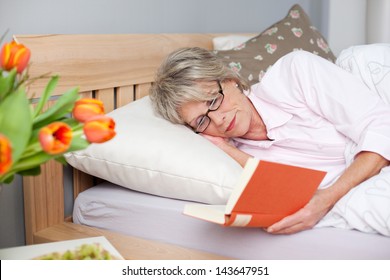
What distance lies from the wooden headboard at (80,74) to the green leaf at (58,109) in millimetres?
439

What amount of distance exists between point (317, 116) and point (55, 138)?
3.06 ft

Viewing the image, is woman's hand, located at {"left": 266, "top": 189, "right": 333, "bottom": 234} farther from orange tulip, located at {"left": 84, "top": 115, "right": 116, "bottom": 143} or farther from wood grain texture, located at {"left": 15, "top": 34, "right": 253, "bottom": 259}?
orange tulip, located at {"left": 84, "top": 115, "right": 116, "bottom": 143}

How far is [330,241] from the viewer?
3.49ft

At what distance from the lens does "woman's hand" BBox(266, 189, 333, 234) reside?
1055 mm

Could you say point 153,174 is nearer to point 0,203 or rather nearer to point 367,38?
point 0,203

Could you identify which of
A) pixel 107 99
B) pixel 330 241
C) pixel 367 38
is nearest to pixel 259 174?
pixel 330 241

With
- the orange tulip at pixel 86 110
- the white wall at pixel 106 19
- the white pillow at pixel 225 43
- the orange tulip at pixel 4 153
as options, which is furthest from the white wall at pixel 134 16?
the orange tulip at pixel 4 153

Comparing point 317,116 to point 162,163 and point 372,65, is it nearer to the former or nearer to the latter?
point 372,65

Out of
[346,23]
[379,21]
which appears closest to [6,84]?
[379,21]

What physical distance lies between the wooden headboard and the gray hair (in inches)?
4.7

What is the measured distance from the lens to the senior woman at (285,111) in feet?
4.27

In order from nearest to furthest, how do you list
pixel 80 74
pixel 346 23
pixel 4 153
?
pixel 4 153 → pixel 80 74 → pixel 346 23

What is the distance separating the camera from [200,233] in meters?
1.17

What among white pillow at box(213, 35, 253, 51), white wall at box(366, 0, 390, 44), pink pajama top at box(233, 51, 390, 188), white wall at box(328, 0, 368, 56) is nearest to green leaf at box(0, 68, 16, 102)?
pink pajama top at box(233, 51, 390, 188)
